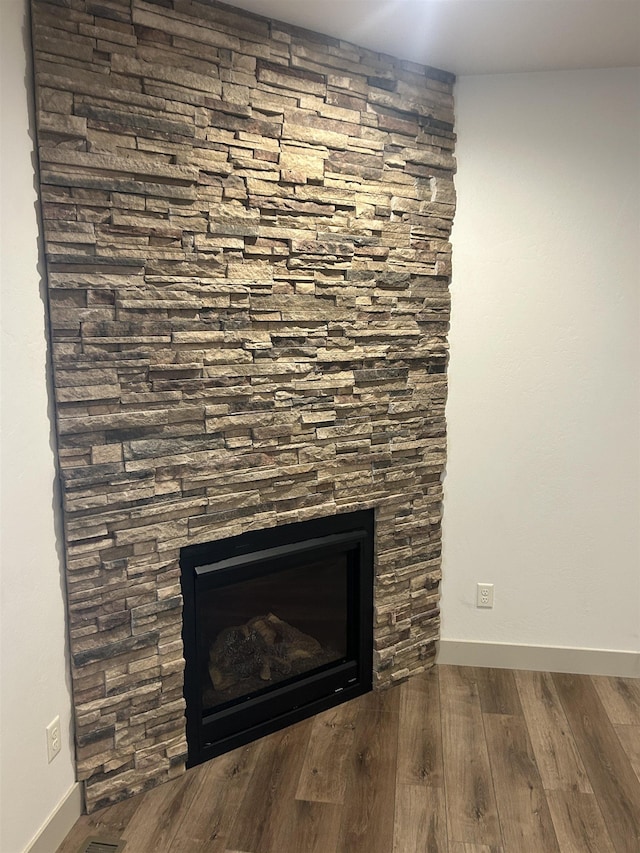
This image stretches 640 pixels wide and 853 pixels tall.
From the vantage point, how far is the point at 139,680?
7.38ft

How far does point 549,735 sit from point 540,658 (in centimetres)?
49

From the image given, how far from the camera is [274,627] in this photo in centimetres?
275

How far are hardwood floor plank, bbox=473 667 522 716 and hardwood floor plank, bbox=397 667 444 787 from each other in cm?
19

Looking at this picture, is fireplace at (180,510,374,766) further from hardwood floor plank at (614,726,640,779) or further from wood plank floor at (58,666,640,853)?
hardwood floor plank at (614,726,640,779)

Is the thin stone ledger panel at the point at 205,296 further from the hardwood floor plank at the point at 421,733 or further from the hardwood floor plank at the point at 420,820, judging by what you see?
the hardwood floor plank at the point at 420,820

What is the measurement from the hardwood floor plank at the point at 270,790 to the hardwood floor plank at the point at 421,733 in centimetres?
36

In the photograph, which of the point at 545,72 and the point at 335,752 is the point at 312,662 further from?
the point at 545,72

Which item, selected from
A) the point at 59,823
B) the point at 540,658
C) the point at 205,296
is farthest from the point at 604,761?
the point at 205,296

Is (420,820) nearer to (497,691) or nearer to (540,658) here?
(497,691)

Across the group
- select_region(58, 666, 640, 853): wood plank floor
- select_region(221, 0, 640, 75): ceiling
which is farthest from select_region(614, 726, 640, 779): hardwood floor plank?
select_region(221, 0, 640, 75): ceiling

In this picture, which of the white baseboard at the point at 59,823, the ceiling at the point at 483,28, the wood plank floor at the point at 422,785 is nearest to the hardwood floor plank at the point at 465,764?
the wood plank floor at the point at 422,785

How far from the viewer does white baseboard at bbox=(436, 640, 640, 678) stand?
3031 mm

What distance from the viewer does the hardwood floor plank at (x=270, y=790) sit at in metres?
2.09

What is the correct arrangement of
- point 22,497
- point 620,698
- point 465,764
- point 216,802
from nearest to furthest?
point 22,497, point 216,802, point 465,764, point 620,698
